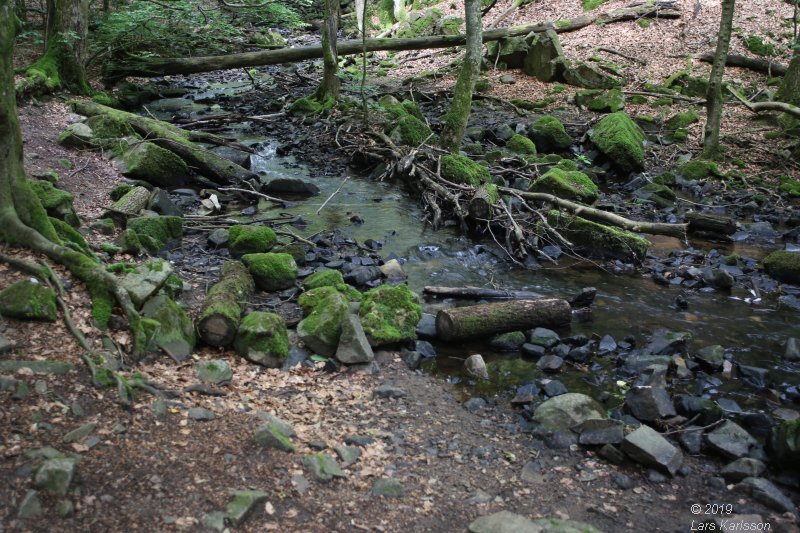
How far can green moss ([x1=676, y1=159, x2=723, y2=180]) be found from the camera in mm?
13227

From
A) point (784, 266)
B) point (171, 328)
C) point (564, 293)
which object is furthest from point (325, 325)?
point (784, 266)

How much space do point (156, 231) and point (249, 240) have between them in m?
1.21

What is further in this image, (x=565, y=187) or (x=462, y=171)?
(x=565, y=187)

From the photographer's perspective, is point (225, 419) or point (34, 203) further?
point (34, 203)

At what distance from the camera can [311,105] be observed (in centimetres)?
1622

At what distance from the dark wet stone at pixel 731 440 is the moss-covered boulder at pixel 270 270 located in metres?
4.82

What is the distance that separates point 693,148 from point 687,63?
458 cm

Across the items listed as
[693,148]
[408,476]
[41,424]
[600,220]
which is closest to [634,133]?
[693,148]

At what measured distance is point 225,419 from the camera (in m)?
4.51

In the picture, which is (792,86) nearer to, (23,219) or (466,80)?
(466,80)

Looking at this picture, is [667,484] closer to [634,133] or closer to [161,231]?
[161,231]

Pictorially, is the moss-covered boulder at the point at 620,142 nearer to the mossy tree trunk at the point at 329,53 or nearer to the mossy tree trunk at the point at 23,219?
the mossy tree trunk at the point at 329,53

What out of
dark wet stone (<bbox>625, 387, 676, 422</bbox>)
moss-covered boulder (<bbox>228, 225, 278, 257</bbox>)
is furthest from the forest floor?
moss-covered boulder (<bbox>228, 225, 278, 257</bbox>)

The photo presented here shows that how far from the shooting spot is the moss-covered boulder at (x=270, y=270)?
721cm
